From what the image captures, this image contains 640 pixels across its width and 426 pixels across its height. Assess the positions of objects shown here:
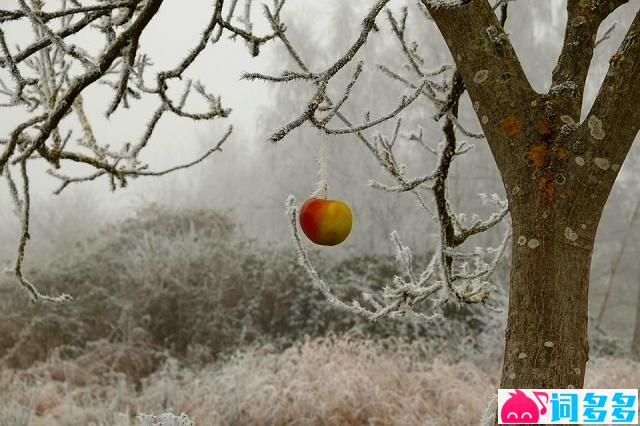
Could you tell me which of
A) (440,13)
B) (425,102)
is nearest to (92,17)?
(440,13)

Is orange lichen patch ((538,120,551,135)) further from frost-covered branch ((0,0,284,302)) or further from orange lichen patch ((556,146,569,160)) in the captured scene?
frost-covered branch ((0,0,284,302))

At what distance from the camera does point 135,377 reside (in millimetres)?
5125

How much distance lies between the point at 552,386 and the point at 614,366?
4.87 metres

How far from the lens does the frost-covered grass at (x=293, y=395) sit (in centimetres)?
367

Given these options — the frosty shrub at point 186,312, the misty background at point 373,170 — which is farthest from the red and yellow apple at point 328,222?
the misty background at point 373,170

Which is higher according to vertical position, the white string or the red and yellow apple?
the white string

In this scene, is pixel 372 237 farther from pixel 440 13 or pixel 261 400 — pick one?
pixel 440 13

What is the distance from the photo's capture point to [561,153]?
95 centimetres

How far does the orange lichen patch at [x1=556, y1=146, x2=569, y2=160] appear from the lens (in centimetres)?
95

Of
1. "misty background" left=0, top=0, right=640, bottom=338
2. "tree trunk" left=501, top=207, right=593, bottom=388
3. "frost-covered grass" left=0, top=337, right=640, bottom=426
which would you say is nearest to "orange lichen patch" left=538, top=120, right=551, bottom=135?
"tree trunk" left=501, top=207, right=593, bottom=388

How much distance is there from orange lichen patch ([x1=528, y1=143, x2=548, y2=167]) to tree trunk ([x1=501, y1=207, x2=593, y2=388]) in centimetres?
8

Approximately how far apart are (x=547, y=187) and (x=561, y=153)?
0.06 meters

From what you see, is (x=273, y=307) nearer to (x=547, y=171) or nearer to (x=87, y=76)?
(x=87, y=76)

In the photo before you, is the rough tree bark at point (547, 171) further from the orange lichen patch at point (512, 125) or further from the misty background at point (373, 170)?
the misty background at point (373, 170)
